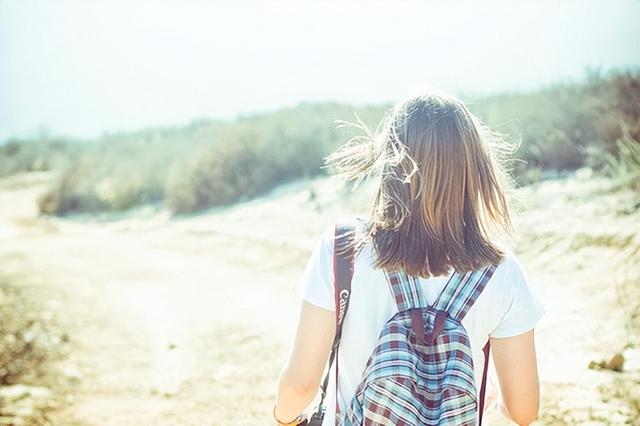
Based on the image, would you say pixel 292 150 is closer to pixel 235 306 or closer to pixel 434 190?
pixel 235 306

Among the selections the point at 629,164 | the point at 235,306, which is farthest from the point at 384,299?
the point at 629,164

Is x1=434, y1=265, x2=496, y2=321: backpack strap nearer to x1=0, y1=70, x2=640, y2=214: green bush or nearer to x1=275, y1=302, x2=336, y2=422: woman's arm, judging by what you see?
x1=275, y1=302, x2=336, y2=422: woman's arm

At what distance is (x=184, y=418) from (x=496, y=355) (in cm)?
249

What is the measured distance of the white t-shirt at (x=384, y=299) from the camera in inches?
61.3

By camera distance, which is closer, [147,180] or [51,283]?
[51,283]

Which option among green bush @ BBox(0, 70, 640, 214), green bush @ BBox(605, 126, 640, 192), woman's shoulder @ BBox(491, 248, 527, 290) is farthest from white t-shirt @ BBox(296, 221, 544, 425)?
green bush @ BBox(605, 126, 640, 192)

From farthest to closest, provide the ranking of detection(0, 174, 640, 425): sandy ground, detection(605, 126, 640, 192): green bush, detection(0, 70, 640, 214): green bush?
detection(0, 70, 640, 214): green bush
detection(605, 126, 640, 192): green bush
detection(0, 174, 640, 425): sandy ground

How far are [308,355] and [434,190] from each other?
57 centimetres

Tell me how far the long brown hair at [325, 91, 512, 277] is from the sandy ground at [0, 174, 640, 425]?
1.84ft

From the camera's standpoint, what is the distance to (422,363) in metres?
1.47

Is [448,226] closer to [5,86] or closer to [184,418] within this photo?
[184,418]

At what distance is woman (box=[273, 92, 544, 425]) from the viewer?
5.10 ft

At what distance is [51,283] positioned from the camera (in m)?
6.88

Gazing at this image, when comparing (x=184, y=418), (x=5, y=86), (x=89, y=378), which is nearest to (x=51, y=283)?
(x=89, y=378)
